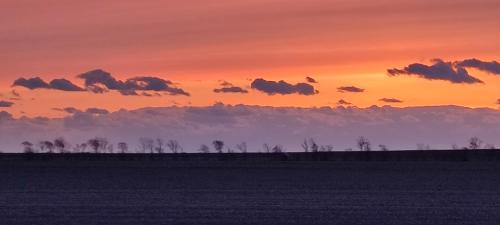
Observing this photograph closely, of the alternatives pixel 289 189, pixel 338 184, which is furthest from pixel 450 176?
pixel 289 189

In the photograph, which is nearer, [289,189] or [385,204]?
[385,204]

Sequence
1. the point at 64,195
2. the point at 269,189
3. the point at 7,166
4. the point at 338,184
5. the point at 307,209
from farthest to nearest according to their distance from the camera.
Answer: the point at 7,166, the point at 338,184, the point at 269,189, the point at 64,195, the point at 307,209

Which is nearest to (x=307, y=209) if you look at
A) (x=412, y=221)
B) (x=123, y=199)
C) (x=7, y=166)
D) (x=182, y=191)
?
(x=412, y=221)

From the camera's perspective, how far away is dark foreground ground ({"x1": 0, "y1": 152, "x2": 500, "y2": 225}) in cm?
3356

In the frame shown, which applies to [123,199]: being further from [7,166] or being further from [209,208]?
[7,166]

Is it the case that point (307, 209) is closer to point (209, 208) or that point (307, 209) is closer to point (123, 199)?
point (209, 208)

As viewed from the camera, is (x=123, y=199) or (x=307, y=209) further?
(x=123, y=199)

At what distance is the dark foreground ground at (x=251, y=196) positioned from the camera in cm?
3356

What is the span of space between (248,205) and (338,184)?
15.4 m

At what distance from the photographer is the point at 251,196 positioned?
4294 centimetres

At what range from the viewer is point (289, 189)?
48.2 meters

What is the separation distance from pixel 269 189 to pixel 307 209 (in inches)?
451

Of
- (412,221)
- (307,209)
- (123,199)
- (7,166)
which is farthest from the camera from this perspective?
(7,166)

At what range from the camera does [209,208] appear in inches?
1454
